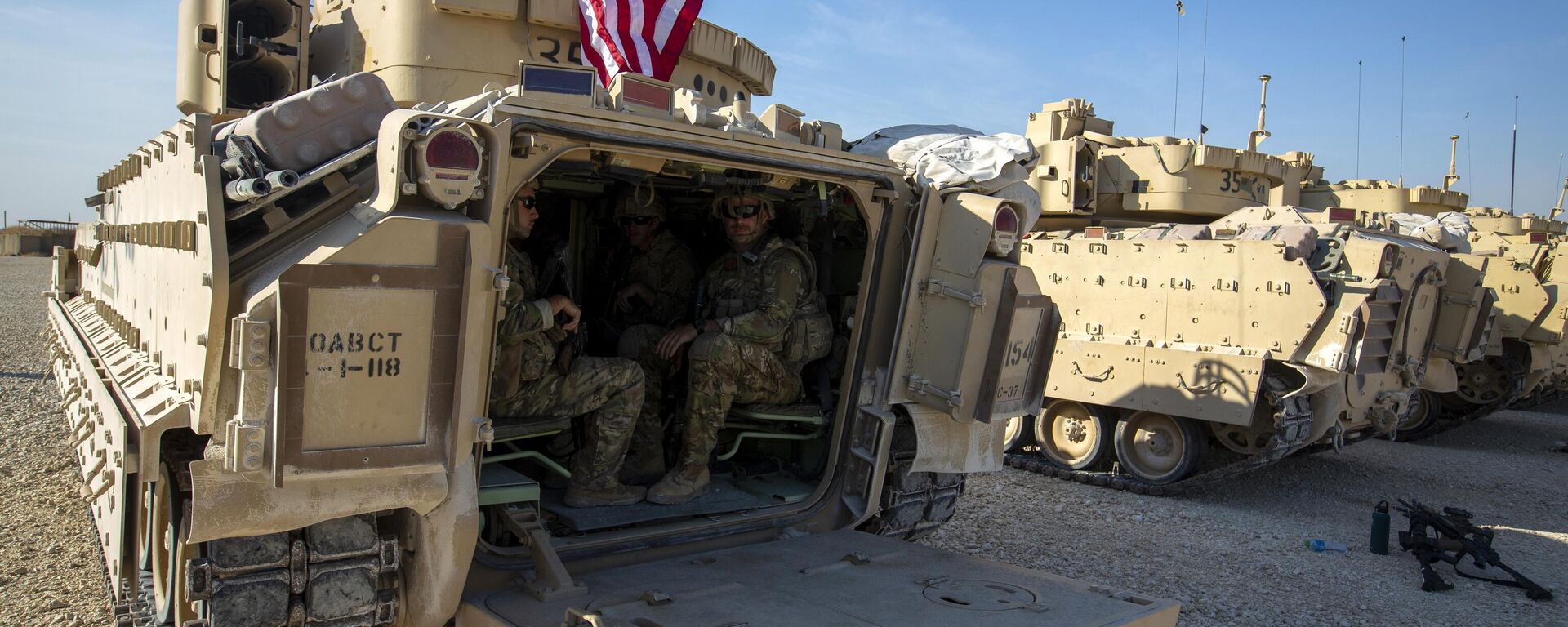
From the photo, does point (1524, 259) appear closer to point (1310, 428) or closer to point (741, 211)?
point (1310, 428)

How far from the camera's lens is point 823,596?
3760mm

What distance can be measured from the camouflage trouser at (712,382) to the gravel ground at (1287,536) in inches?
85.0

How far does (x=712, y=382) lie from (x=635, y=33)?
1.74m

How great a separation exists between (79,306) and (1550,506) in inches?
440

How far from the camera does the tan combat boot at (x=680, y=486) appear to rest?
16.0ft

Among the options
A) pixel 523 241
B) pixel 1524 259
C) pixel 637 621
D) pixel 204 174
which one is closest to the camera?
pixel 204 174

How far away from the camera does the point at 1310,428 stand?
8.46m

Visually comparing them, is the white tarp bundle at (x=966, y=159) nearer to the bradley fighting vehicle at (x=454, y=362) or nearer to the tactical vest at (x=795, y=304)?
the bradley fighting vehicle at (x=454, y=362)

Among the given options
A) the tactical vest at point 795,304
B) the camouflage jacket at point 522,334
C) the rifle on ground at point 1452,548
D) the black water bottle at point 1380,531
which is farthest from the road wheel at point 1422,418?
the camouflage jacket at point 522,334

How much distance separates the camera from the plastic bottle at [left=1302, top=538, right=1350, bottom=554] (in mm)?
7148

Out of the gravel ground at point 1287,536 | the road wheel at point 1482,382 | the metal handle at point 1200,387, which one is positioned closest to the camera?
the gravel ground at point 1287,536

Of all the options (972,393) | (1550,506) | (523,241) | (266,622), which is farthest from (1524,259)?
(266,622)

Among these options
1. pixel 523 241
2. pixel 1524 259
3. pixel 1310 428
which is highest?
pixel 1524 259

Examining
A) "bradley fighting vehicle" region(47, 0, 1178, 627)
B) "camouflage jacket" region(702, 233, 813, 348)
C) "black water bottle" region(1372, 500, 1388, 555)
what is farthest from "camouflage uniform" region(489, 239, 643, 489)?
"black water bottle" region(1372, 500, 1388, 555)
